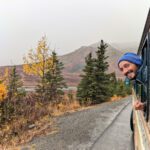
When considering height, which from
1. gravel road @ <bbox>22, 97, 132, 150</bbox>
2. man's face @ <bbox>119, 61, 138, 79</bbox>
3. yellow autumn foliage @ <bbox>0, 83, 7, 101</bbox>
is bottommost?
gravel road @ <bbox>22, 97, 132, 150</bbox>

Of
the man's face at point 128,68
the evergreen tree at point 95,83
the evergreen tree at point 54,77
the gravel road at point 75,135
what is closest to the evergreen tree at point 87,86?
the evergreen tree at point 95,83

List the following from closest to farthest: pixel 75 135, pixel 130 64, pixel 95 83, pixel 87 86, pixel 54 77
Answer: pixel 130 64, pixel 75 135, pixel 95 83, pixel 87 86, pixel 54 77

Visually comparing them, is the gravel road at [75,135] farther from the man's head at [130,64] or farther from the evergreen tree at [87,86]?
the evergreen tree at [87,86]

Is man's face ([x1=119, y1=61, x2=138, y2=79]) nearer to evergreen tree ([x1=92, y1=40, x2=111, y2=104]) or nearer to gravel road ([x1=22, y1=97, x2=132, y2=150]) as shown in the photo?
gravel road ([x1=22, y1=97, x2=132, y2=150])

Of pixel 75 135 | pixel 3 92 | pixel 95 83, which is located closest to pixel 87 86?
pixel 95 83

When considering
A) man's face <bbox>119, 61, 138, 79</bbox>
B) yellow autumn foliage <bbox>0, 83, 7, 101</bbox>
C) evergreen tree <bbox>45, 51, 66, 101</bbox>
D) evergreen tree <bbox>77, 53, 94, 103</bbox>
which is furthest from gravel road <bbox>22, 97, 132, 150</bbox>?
evergreen tree <bbox>45, 51, 66, 101</bbox>

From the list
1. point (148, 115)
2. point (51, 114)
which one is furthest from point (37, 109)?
point (148, 115)

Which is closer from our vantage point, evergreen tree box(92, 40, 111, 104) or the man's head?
the man's head

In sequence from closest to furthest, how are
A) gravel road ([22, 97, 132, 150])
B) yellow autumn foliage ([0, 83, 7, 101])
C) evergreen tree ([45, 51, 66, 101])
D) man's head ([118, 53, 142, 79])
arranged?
1. man's head ([118, 53, 142, 79])
2. gravel road ([22, 97, 132, 150])
3. yellow autumn foliage ([0, 83, 7, 101])
4. evergreen tree ([45, 51, 66, 101])

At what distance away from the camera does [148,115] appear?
332 cm

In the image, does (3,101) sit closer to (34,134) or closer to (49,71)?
(34,134)

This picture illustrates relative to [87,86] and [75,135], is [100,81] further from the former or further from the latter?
[75,135]

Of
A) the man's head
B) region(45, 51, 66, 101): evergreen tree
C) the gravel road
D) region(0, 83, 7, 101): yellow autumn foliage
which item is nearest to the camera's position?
the man's head

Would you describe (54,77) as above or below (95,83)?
above
